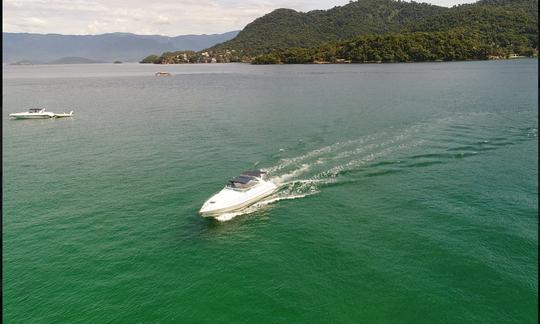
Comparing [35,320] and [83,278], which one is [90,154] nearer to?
[83,278]

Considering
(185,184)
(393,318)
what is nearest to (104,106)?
(185,184)

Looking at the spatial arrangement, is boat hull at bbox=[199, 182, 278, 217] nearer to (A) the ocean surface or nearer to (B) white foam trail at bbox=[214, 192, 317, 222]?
(B) white foam trail at bbox=[214, 192, 317, 222]

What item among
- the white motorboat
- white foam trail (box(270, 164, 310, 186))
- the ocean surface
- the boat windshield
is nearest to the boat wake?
white foam trail (box(270, 164, 310, 186))

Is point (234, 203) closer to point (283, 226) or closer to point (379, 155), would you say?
point (283, 226)

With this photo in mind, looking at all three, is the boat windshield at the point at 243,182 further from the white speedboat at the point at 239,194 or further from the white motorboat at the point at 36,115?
the white motorboat at the point at 36,115

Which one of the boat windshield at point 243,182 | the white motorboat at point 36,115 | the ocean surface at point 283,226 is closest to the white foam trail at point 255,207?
→ the ocean surface at point 283,226

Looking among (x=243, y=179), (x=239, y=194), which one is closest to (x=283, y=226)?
(x=239, y=194)
